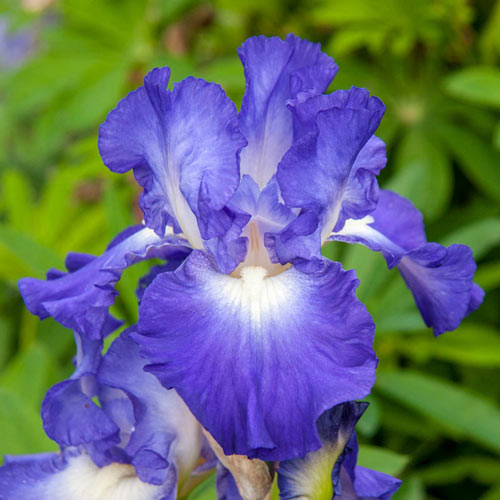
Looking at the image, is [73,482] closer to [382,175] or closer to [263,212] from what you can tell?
[263,212]

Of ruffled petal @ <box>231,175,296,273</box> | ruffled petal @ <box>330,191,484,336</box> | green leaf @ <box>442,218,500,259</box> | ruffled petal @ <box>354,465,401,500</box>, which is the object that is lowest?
ruffled petal @ <box>354,465,401,500</box>

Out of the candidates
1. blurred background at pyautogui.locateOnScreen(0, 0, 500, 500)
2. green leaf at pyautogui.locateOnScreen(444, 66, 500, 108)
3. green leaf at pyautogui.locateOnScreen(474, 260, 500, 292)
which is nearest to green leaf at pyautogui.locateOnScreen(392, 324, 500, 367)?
blurred background at pyautogui.locateOnScreen(0, 0, 500, 500)

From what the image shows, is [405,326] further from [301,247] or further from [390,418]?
[301,247]

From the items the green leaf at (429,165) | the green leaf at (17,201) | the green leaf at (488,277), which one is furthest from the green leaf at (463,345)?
the green leaf at (17,201)

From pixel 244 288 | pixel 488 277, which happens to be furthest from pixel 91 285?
pixel 488 277

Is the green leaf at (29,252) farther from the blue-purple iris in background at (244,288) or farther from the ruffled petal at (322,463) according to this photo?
the ruffled petal at (322,463)

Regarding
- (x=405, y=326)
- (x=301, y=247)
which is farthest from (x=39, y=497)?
(x=405, y=326)

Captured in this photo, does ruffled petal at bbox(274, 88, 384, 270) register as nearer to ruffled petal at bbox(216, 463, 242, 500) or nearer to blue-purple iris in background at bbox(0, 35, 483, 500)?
blue-purple iris in background at bbox(0, 35, 483, 500)
